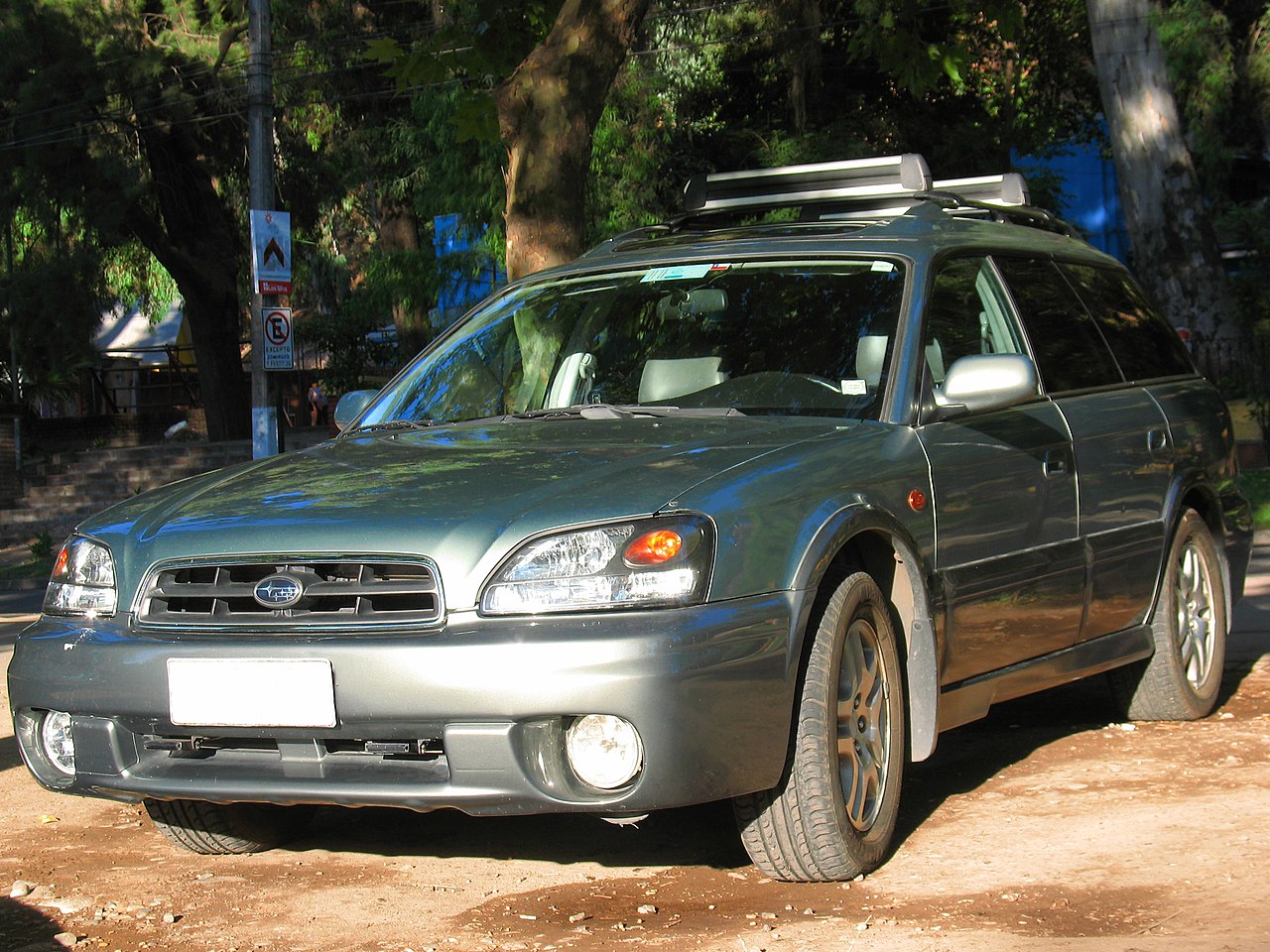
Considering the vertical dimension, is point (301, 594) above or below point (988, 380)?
below

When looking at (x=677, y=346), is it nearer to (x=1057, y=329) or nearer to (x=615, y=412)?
(x=615, y=412)

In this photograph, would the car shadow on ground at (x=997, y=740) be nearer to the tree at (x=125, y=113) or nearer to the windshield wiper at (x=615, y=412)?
the windshield wiper at (x=615, y=412)

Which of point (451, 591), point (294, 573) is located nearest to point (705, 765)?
point (451, 591)

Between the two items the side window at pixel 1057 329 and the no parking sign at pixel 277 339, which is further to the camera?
the no parking sign at pixel 277 339

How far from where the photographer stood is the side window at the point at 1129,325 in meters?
5.97

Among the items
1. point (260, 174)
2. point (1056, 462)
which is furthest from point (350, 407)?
point (260, 174)

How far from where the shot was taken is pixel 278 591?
3.81 m

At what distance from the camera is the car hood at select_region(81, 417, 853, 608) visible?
373 cm

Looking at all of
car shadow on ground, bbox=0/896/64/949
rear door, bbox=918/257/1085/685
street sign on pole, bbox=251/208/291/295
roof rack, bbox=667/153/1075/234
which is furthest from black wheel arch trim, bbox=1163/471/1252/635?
street sign on pole, bbox=251/208/291/295

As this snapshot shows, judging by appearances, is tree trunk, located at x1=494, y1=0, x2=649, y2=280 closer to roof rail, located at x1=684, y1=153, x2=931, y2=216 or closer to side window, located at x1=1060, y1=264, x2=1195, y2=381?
roof rail, located at x1=684, y1=153, x2=931, y2=216

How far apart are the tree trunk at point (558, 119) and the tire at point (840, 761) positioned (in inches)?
272

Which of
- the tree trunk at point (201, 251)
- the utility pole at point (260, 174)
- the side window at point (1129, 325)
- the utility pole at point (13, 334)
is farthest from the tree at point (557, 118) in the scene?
the utility pole at point (13, 334)

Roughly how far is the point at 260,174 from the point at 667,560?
50.3 ft

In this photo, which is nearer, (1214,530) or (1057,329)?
(1057,329)
